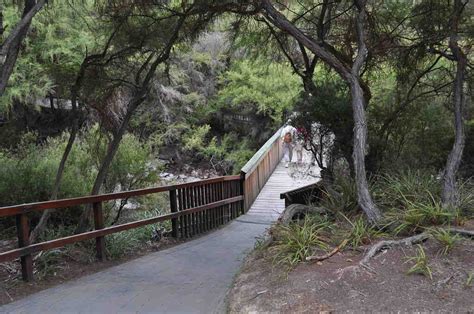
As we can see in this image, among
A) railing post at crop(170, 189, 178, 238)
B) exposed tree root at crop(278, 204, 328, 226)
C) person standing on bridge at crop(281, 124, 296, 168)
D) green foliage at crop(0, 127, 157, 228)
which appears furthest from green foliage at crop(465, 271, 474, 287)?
person standing on bridge at crop(281, 124, 296, 168)

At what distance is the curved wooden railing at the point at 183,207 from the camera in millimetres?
5496

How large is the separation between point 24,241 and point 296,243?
317 centimetres

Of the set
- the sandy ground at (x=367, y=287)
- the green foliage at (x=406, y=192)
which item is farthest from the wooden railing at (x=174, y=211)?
the green foliage at (x=406, y=192)

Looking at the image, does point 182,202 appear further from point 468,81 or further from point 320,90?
point 468,81

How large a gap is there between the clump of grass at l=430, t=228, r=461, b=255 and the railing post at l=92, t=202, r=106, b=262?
4.46 meters

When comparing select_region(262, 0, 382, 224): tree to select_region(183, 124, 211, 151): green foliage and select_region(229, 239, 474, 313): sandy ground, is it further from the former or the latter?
select_region(183, 124, 211, 151): green foliage

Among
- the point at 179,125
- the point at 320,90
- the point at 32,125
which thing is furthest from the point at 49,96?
the point at 320,90

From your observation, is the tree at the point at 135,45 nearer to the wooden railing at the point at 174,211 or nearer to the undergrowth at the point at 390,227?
the wooden railing at the point at 174,211

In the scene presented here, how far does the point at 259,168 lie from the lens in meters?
15.0

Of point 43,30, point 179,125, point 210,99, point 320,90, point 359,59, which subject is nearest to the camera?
point 359,59

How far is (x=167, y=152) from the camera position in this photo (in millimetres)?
25047

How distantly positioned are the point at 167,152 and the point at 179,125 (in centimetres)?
163

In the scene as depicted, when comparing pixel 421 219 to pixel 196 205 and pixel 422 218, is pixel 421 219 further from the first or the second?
pixel 196 205

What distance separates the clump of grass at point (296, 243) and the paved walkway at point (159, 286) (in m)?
0.78
